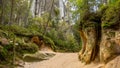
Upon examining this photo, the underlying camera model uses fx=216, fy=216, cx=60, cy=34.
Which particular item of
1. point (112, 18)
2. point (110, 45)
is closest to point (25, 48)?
point (112, 18)

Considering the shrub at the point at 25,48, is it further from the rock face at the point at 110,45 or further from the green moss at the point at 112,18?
the rock face at the point at 110,45

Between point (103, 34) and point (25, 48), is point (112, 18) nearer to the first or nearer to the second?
point (103, 34)

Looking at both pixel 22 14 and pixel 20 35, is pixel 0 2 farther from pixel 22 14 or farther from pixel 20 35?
pixel 22 14

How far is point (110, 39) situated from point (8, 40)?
11506mm

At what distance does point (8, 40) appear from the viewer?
19.6 meters

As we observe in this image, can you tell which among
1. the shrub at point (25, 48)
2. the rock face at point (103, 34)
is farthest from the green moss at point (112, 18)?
the shrub at point (25, 48)

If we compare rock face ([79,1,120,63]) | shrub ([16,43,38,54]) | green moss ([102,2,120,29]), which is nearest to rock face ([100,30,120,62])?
rock face ([79,1,120,63])

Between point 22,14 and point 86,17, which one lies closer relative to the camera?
point 86,17

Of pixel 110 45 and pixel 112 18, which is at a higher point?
pixel 112 18

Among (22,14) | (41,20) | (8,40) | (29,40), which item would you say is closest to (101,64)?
(8,40)

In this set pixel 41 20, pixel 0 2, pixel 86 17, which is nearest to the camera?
pixel 86 17

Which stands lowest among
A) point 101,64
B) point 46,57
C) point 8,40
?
point 46,57

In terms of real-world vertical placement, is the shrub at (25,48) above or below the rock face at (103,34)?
below

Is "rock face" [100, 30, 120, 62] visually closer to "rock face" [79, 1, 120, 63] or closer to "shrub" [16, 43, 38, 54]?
"rock face" [79, 1, 120, 63]
